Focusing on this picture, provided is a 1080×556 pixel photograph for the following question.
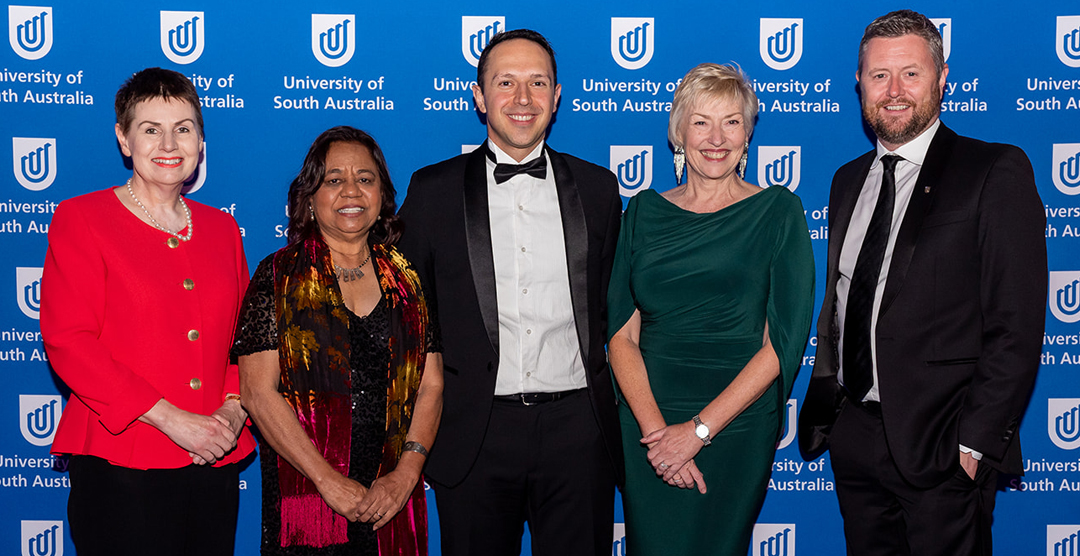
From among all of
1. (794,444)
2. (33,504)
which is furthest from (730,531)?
(33,504)

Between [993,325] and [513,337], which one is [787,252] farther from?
[513,337]

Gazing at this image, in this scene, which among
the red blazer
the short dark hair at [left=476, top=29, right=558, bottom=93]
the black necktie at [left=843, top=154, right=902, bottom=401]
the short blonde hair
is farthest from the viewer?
the short dark hair at [left=476, top=29, right=558, bottom=93]

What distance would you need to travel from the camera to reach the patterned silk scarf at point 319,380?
2359 millimetres

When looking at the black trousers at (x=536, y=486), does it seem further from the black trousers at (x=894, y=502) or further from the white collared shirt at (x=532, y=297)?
the black trousers at (x=894, y=502)

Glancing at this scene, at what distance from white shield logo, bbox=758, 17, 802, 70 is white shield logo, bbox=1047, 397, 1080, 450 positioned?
6.68ft

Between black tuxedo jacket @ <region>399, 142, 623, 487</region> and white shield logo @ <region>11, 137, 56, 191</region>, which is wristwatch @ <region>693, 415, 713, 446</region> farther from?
white shield logo @ <region>11, 137, 56, 191</region>

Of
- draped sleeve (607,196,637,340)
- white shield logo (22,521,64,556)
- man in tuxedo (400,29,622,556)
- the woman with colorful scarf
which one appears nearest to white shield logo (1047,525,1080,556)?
man in tuxedo (400,29,622,556)

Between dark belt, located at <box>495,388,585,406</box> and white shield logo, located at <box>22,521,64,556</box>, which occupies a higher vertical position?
dark belt, located at <box>495,388,585,406</box>

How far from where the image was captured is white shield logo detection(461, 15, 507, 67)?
3.53 metres

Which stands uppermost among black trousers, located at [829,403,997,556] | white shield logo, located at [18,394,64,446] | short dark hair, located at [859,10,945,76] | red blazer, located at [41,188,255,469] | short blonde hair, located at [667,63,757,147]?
short dark hair, located at [859,10,945,76]

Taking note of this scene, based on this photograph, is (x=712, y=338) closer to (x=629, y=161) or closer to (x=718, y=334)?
(x=718, y=334)

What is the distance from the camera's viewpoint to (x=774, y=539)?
378cm

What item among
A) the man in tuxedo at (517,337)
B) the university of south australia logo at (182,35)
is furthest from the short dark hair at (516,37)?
the university of south australia logo at (182,35)

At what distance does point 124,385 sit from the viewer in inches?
91.6
